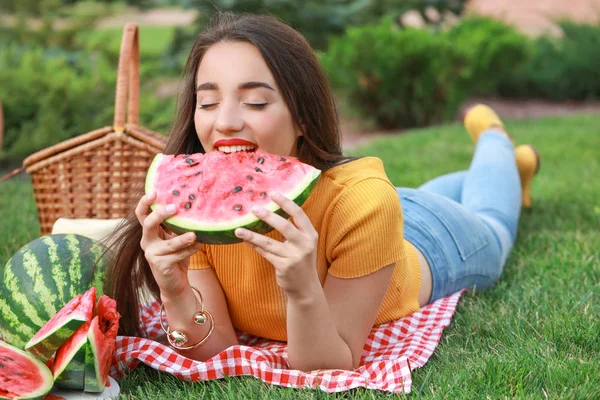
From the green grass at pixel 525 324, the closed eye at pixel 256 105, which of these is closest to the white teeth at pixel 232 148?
the closed eye at pixel 256 105

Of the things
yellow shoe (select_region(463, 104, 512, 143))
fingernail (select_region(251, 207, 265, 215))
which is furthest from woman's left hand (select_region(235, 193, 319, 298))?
yellow shoe (select_region(463, 104, 512, 143))

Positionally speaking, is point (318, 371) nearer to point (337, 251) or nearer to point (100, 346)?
point (337, 251)

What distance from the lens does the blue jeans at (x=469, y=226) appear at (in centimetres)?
320

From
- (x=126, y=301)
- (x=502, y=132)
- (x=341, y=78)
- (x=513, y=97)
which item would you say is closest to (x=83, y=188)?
(x=126, y=301)

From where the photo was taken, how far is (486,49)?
9188 millimetres

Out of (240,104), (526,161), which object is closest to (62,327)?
(240,104)

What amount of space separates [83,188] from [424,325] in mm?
1988

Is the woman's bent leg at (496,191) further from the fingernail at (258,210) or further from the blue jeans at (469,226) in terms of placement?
the fingernail at (258,210)

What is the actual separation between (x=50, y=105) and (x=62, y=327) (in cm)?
449

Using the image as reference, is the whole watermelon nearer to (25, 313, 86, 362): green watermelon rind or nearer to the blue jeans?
(25, 313, 86, 362): green watermelon rind

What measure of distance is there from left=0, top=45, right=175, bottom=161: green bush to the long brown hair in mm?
3653

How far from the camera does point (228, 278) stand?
2611 mm

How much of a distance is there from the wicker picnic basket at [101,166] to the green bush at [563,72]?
8.49 metres

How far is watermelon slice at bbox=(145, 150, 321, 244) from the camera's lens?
6.50 ft
